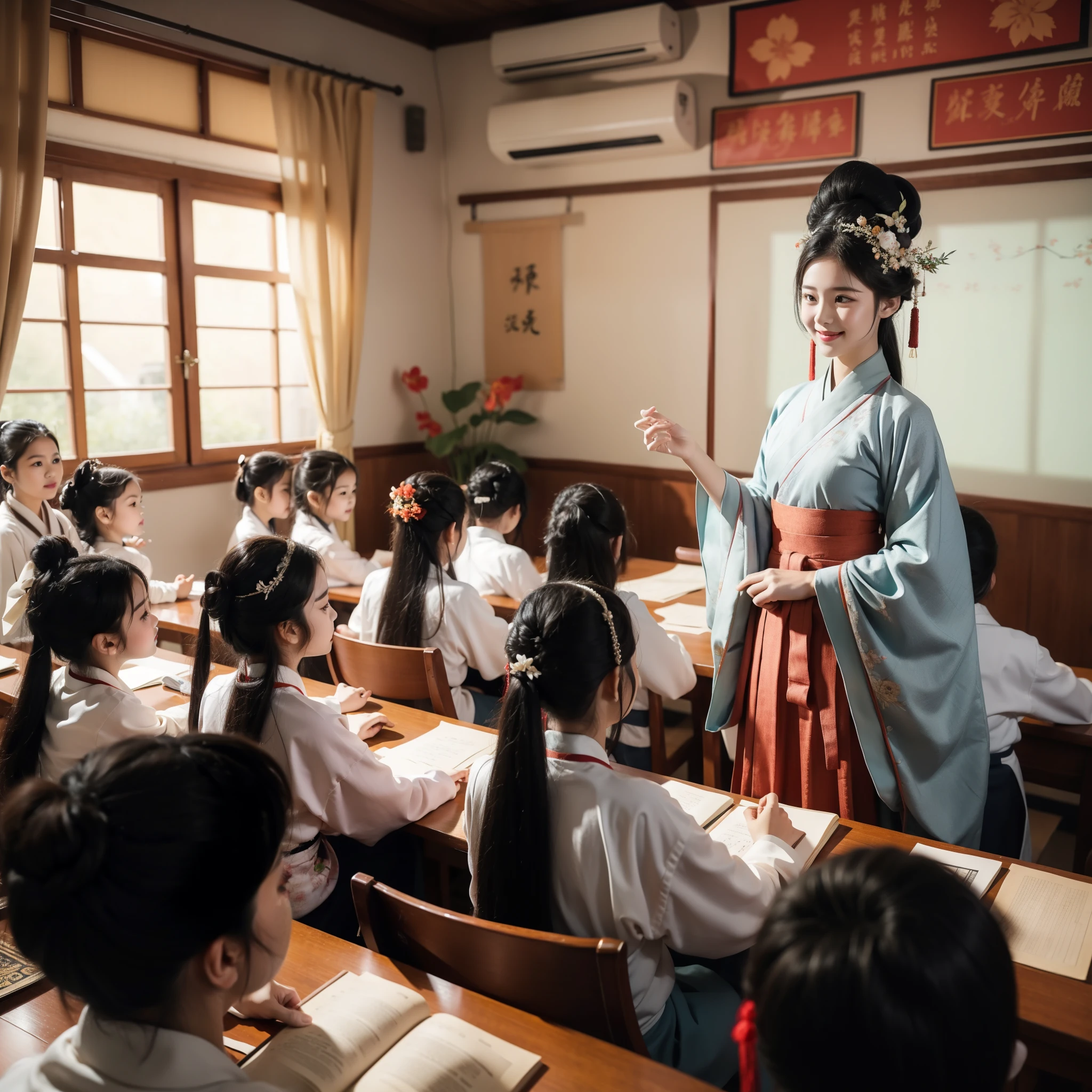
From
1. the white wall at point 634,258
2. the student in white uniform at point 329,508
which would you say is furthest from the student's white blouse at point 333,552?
the white wall at point 634,258

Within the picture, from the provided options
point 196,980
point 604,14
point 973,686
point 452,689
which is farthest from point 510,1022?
point 604,14

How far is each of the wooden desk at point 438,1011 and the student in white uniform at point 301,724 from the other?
0.37 metres

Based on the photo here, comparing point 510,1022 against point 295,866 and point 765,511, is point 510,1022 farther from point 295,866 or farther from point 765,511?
point 765,511

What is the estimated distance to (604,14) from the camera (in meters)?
4.39

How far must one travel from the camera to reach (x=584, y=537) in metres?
2.30

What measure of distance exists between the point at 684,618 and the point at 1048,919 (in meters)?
1.71

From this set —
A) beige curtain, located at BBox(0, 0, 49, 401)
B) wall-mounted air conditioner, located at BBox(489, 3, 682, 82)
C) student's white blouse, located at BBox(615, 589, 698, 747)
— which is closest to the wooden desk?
student's white blouse, located at BBox(615, 589, 698, 747)

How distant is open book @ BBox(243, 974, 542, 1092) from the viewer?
0.96m

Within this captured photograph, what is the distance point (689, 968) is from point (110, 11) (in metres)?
3.90

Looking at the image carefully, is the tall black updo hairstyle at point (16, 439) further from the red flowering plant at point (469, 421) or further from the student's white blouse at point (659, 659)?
the red flowering plant at point (469, 421)

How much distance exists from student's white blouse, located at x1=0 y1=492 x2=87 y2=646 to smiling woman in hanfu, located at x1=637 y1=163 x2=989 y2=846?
2.04 metres

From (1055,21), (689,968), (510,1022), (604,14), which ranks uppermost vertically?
(604,14)

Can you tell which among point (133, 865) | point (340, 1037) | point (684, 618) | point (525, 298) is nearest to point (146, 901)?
point (133, 865)

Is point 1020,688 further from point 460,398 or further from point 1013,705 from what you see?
point 460,398
